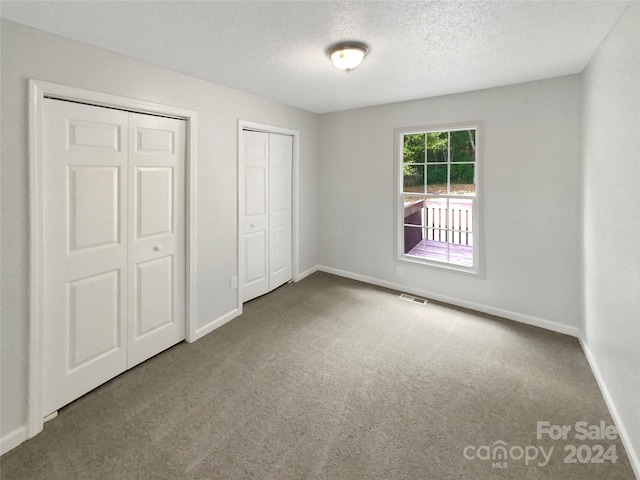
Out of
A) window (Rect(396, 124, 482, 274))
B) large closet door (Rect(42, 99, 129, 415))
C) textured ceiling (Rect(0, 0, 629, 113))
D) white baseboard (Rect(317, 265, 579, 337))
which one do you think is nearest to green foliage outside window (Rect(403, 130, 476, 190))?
window (Rect(396, 124, 482, 274))

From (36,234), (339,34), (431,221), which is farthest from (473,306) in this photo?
(36,234)

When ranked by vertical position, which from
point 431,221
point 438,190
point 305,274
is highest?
point 438,190

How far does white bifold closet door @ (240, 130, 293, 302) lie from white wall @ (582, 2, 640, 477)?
9.92 feet

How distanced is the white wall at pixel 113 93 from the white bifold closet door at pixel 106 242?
14 centimetres

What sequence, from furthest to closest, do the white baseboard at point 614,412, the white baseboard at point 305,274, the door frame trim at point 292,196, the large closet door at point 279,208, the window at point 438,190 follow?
the white baseboard at point 305,274
the large closet door at point 279,208
the window at point 438,190
the door frame trim at point 292,196
the white baseboard at point 614,412

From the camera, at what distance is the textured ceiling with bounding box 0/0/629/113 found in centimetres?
175

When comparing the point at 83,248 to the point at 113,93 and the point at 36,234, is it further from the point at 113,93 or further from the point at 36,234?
the point at 113,93

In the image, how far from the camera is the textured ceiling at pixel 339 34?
1749 millimetres

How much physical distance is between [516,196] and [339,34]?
2.44 m

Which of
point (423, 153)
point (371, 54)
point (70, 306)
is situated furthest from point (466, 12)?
point (70, 306)

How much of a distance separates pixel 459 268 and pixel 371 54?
8.41ft

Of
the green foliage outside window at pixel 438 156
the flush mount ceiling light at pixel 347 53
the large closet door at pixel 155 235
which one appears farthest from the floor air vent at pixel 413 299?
the flush mount ceiling light at pixel 347 53

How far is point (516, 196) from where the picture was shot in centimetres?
328

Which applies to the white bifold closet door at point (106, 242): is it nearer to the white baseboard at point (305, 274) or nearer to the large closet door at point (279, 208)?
the large closet door at point (279, 208)
